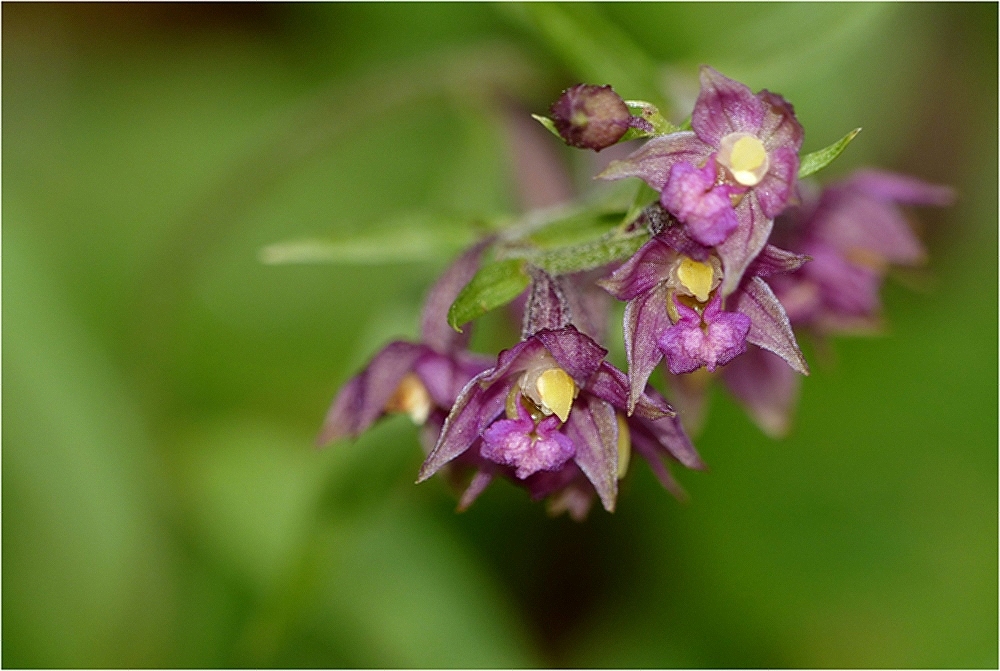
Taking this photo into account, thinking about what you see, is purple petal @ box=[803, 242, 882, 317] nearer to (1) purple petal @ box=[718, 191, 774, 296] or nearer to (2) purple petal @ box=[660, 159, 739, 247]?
(1) purple petal @ box=[718, 191, 774, 296]

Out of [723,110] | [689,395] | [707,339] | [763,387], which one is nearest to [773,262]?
[707,339]

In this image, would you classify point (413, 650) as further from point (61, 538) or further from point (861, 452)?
point (861, 452)

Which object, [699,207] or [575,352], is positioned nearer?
[699,207]

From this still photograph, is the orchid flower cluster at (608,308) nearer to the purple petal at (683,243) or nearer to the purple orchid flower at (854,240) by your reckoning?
the purple petal at (683,243)

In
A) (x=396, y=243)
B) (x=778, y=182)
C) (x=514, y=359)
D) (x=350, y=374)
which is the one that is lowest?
(x=350, y=374)

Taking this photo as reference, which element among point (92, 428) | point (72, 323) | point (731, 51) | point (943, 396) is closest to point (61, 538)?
point (92, 428)

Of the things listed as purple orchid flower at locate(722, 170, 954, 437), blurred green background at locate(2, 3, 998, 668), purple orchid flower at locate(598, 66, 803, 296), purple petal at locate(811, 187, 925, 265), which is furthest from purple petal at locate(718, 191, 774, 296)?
blurred green background at locate(2, 3, 998, 668)

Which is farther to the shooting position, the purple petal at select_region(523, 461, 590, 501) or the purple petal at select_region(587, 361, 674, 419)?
the purple petal at select_region(523, 461, 590, 501)

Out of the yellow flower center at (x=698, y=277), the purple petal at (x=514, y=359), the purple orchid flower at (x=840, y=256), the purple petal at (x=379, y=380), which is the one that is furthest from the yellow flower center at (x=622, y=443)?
the purple orchid flower at (x=840, y=256)

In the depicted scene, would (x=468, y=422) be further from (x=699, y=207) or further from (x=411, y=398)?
(x=699, y=207)
